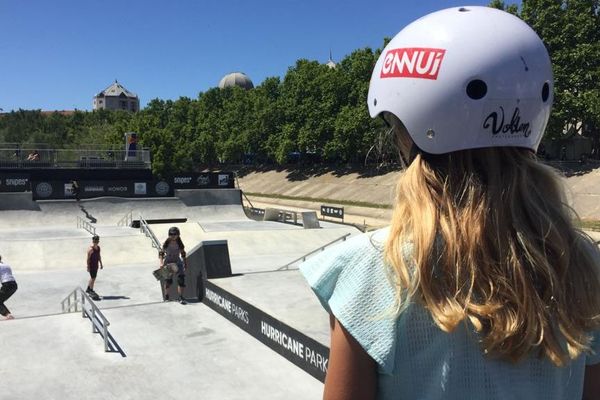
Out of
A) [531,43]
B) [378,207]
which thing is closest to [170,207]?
[378,207]

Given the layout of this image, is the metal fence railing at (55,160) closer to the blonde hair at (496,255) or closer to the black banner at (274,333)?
the black banner at (274,333)

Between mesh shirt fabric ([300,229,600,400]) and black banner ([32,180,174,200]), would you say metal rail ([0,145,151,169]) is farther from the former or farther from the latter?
mesh shirt fabric ([300,229,600,400])

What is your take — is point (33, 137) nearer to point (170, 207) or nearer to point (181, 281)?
point (170, 207)

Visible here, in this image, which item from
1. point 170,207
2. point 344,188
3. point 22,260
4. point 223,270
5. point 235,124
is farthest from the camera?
point 235,124

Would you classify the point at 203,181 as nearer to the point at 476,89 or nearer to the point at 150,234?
the point at 150,234

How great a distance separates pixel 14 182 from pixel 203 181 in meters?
10.5

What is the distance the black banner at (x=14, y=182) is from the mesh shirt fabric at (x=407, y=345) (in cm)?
2932

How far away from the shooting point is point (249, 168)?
78688 mm

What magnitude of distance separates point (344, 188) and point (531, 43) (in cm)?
5050

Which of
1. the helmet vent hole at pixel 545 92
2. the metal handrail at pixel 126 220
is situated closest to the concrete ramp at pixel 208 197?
the metal handrail at pixel 126 220

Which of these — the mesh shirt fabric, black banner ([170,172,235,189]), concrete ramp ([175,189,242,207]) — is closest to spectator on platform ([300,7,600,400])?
the mesh shirt fabric

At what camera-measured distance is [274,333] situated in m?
7.82

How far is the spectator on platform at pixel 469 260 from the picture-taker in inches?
50.5

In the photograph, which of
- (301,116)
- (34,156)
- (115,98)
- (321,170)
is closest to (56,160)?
(34,156)
